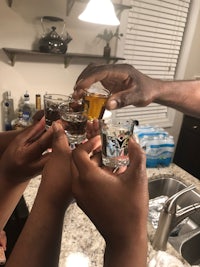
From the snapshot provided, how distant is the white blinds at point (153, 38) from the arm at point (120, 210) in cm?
223

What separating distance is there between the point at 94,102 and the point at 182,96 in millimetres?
474

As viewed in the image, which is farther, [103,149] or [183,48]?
[183,48]

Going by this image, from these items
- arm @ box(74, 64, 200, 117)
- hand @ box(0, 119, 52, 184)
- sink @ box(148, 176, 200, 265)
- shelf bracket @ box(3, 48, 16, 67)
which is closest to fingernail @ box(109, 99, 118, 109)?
arm @ box(74, 64, 200, 117)

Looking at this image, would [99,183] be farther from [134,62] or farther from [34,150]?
[134,62]

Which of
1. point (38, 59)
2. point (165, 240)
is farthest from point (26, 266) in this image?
point (38, 59)

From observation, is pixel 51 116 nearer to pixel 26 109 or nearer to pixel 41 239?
pixel 41 239

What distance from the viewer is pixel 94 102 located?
934mm

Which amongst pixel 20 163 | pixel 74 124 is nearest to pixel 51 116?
pixel 74 124

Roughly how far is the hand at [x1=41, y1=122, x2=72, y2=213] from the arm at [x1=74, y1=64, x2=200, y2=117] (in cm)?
24

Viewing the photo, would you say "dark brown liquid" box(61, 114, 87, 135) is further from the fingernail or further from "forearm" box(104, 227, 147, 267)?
"forearm" box(104, 227, 147, 267)

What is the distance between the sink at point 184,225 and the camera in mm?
1251

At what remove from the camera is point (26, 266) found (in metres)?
0.51

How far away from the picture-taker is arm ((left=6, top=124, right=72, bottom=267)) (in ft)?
1.71

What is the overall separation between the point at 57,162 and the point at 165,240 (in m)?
0.70
